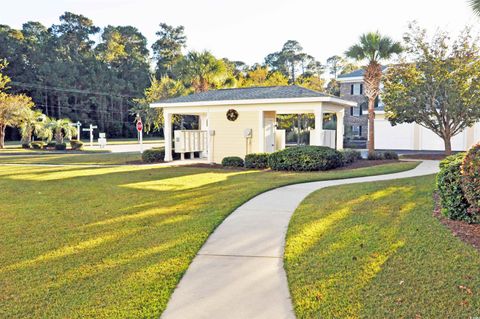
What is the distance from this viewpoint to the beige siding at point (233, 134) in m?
16.1

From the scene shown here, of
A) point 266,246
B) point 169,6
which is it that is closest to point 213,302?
point 266,246

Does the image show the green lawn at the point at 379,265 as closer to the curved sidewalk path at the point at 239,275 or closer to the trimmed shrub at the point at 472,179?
the curved sidewalk path at the point at 239,275

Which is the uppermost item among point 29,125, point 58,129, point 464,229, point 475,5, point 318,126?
point 475,5

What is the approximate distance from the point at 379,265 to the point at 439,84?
14.6 metres

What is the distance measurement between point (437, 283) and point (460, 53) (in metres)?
16.0

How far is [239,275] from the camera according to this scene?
13.1ft

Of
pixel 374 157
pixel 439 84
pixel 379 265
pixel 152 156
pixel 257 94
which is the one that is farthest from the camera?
pixel 152 156

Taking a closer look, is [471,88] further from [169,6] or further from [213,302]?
[213,302]

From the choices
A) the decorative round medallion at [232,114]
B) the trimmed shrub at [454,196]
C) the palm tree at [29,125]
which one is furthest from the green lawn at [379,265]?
the palm tree at [29,125]

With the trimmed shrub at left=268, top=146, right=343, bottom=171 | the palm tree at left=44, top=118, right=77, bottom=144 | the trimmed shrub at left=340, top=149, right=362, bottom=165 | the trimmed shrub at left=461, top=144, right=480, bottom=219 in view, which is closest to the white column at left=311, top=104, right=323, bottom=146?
the trimmed shrub at left=340, top=149, right=362, bottom=165

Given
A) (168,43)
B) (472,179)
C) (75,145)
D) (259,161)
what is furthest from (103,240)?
(168,43)

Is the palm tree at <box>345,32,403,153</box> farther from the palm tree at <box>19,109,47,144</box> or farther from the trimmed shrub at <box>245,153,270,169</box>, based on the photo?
the palm tree at <box>19,109,47,144</box>

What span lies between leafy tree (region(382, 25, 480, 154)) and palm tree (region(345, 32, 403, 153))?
2.68ft

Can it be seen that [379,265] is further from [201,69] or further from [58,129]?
[58,129]
